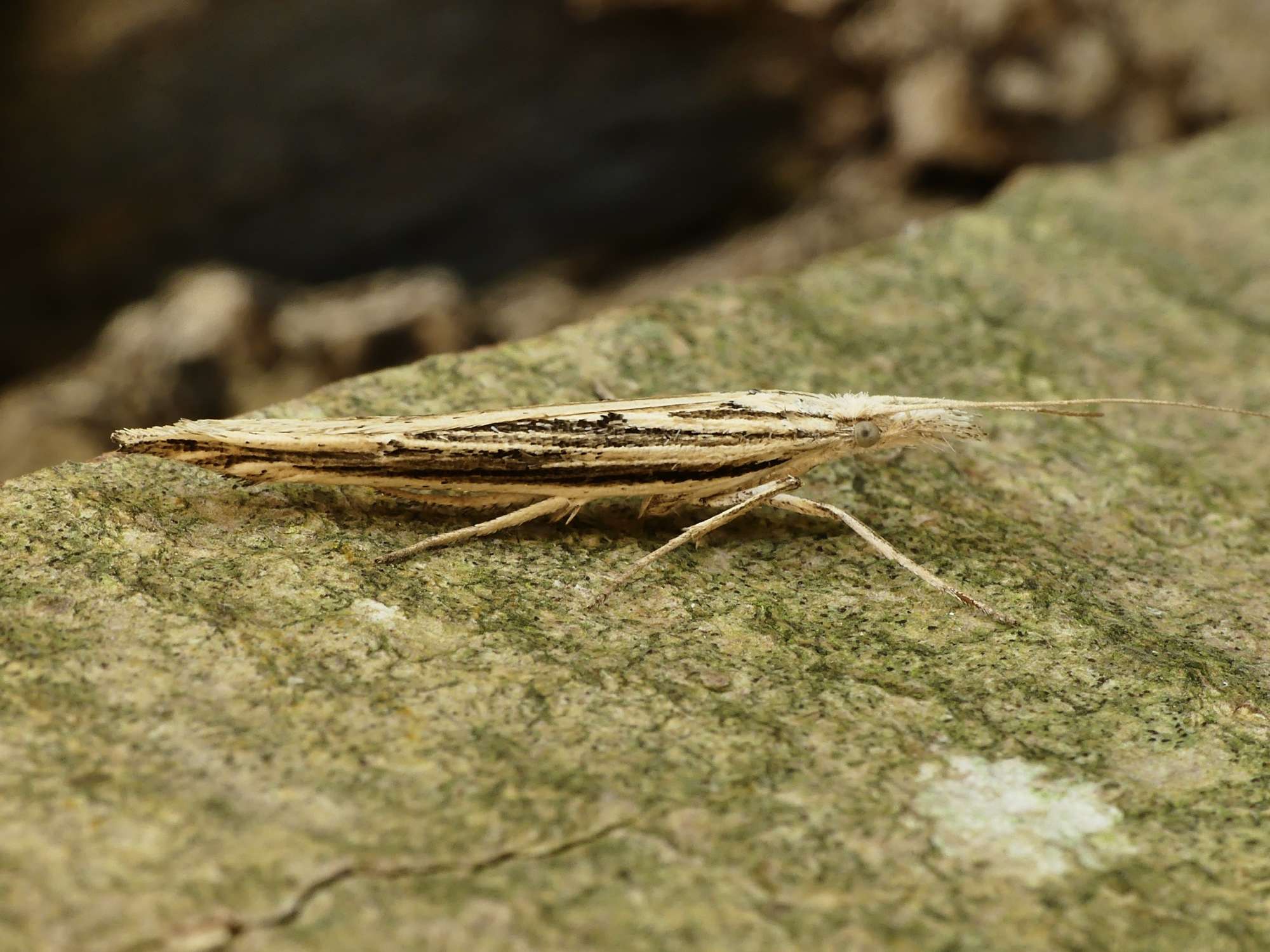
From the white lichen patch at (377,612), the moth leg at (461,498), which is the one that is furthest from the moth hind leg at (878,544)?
the white lichen patch at (377,612)

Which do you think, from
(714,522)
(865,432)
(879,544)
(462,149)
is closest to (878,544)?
(879,544)

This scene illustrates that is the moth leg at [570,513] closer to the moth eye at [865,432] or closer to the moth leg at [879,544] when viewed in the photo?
the moth leg at [879,544]

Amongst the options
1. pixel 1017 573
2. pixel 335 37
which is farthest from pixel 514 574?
pixel 335 37

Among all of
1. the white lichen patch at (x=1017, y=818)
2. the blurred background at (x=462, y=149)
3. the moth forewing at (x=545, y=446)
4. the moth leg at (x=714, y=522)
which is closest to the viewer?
the white lichen patch at (x=1017, y=818)

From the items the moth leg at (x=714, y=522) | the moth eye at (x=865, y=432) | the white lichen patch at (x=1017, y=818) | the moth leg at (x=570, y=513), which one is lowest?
the white lichen patch at (x=1017, y=818)

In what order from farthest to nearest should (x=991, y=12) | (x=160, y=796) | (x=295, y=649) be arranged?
(x=991, y=12) < (x=295, y=649) < (x=160, y=796)

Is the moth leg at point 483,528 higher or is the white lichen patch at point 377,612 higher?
the moth leg at point 483,528

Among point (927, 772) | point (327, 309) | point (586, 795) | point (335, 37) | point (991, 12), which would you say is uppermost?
point (335, 37)

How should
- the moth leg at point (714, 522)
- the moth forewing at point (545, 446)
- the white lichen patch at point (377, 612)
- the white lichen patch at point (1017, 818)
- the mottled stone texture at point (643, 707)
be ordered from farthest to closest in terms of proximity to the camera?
the moth leg at point (714, 522) → the moth forewing at point (545, 446) → the white lichen patch at point (377, 612) → the white lichen patch at point (1017, 818) → the mottled stone texture at point (643, 707)

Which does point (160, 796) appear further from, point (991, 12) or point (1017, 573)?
point (991, 12)
